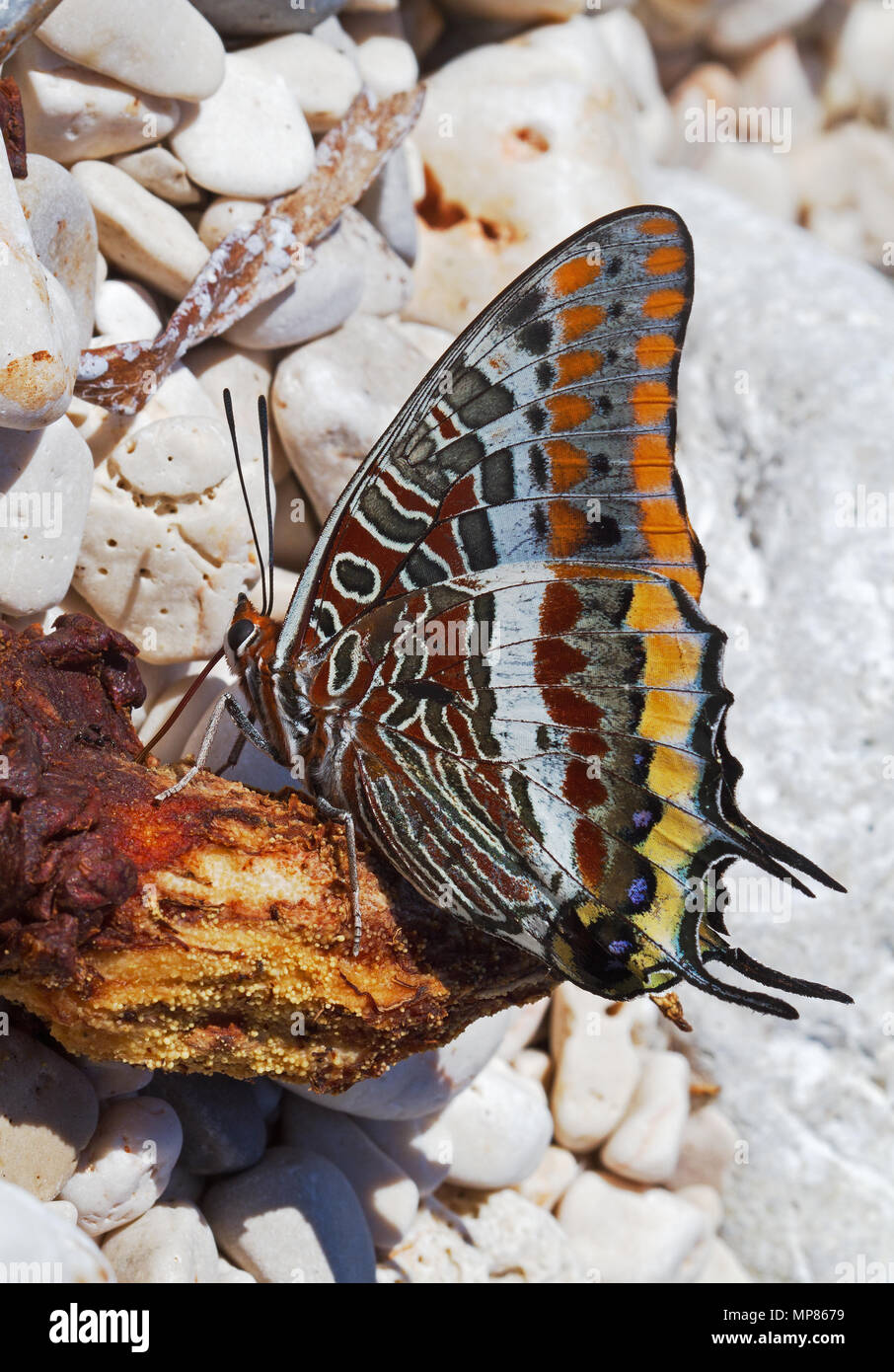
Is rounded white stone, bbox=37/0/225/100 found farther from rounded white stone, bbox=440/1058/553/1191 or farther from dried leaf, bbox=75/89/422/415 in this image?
rounded white stone, bbox=440/1058/553/1191

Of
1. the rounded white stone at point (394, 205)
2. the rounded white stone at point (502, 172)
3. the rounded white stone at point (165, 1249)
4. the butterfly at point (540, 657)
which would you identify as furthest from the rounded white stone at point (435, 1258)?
the rounded white stone at point (394, 205)

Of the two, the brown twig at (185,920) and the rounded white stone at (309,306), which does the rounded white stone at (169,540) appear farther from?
the brown twig at (185,920)

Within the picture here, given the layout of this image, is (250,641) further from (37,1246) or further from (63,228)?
(37,1246)

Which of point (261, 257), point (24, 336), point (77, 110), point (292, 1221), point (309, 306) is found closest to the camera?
point (24, 336)

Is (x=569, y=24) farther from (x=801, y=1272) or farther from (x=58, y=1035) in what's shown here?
(x=801, y=1272)

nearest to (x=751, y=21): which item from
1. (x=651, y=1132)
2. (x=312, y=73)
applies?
(x=312, y=73)

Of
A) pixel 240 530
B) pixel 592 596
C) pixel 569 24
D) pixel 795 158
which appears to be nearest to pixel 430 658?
pixel 592 596
